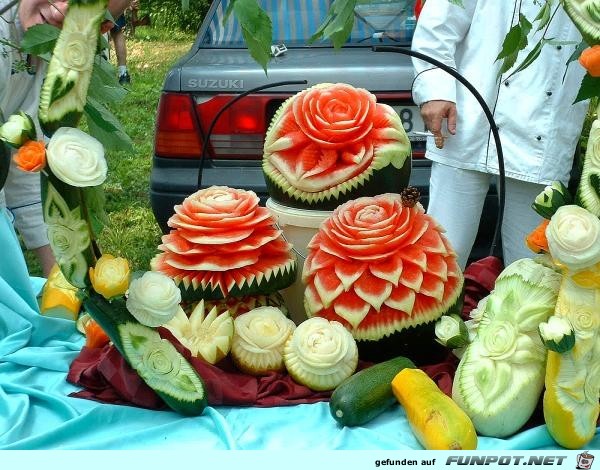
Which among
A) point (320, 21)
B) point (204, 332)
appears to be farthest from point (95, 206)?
point (320, 21)

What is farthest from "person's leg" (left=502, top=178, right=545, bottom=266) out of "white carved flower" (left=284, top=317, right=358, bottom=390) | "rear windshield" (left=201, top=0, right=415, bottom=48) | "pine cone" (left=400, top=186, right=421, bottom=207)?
"rear windshield" (left=201, top=0, right=415, bottom=48)

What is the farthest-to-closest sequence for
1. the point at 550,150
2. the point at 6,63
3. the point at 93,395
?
the point at 6,63 < the point at 550,150 < the point at 93,395

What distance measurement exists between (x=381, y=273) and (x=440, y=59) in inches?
34.0

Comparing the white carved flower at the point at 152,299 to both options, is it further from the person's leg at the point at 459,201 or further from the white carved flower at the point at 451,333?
the person's leg at the point at 459,201

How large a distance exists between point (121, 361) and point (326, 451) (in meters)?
0.38

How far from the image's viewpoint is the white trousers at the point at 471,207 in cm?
205

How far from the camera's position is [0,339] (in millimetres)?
1573

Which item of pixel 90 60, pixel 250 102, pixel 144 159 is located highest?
pixel 90 60

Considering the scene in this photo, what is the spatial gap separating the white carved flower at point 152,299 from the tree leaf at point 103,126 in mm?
232

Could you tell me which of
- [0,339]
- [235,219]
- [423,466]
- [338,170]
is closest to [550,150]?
[338,170]

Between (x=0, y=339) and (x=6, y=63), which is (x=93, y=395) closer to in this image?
(x=0, y=339)

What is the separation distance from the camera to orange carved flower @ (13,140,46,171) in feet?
3.76

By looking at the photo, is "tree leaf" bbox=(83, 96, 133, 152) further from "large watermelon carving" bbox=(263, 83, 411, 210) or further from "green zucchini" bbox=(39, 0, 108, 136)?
"large watermelon carving" bbox=(263, 83, 411, 210)

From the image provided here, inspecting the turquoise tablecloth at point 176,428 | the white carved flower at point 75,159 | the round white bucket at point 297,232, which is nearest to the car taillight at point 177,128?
the round white bucket at point 297,232
